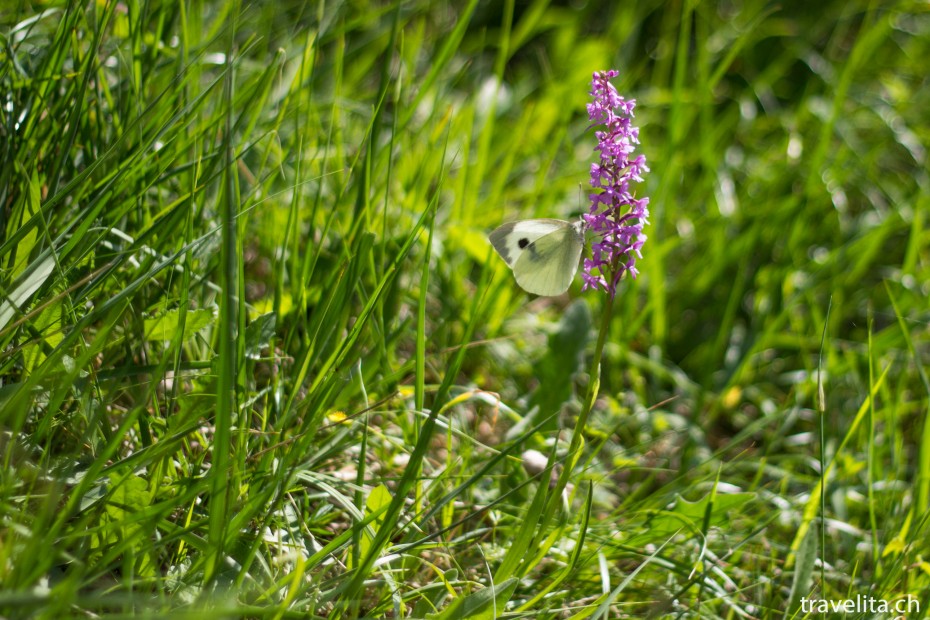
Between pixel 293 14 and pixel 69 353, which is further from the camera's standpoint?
pixel 293 14

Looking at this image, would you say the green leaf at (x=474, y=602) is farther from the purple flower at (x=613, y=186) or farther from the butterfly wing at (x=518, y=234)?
the butterfly wing at (x=518, y=234)

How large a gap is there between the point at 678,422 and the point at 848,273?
1.07 meters

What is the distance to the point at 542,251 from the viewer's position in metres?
1.95

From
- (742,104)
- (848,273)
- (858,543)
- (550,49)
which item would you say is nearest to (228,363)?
(858,543)

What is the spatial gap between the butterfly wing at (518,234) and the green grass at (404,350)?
125 mm

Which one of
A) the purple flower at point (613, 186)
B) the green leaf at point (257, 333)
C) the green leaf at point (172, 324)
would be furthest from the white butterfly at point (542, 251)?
the green leaf at point (172, 324)

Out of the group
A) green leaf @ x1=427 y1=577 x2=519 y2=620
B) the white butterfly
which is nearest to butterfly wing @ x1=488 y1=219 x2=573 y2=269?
the white butterfly

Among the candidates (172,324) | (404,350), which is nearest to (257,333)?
(172,324)

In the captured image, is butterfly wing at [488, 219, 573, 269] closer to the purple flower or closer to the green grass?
the green grass

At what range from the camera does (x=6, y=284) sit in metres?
1.68

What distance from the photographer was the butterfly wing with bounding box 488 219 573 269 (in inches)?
73.4

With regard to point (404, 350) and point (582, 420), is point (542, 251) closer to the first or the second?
point (582, 420)

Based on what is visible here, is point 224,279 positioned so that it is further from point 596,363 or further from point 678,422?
point 678,422

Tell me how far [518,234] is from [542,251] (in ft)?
0.26
